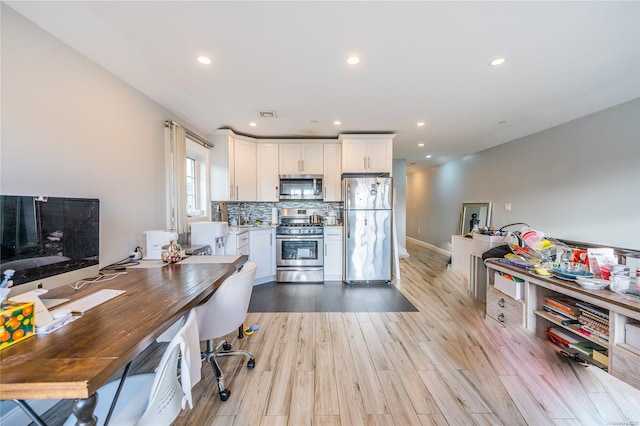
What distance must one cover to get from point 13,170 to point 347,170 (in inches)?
136

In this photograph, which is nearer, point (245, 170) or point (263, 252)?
point (263, 252)

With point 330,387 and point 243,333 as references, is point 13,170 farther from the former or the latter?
point 330,387

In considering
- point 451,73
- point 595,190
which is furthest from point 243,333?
point 595,190

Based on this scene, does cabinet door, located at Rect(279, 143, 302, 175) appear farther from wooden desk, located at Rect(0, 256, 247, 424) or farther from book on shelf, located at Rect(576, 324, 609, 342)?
book on shelf, located at Rect(576, 324, 609, 342)

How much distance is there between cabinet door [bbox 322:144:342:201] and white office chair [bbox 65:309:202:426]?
3.36m

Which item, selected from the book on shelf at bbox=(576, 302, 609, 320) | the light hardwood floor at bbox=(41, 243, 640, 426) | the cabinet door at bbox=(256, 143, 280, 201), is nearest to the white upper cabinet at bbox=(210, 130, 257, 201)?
the cabinet door at bbox=(256, 143, 280, 201)

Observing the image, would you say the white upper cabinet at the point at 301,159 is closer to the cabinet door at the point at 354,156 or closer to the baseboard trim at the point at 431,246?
the cabinet door at the point at 354,156

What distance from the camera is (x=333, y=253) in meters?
3.95

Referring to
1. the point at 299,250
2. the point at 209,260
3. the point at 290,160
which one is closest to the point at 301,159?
the point at 290,160

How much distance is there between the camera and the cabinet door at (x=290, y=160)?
13.6 feet

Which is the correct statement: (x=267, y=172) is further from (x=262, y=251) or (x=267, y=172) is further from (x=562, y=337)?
(x=562, y=337)

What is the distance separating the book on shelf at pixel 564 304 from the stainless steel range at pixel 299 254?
8.83 ft

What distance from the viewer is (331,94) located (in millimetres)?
2578

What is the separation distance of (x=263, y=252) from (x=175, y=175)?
1.73m
